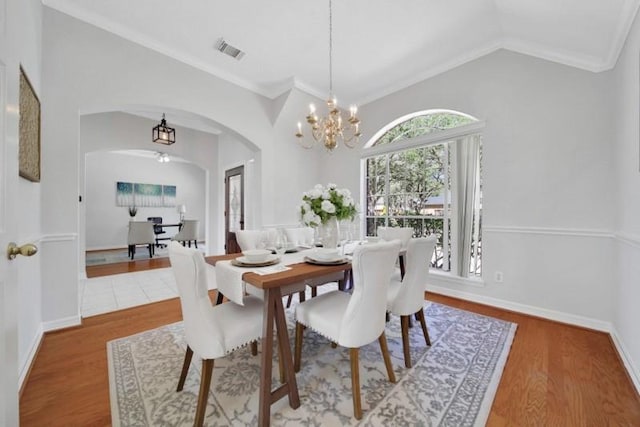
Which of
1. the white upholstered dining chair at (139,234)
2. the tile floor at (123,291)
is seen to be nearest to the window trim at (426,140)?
the tile floor at (123,291)

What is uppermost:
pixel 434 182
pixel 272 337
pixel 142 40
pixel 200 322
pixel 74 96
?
pixel 142 40

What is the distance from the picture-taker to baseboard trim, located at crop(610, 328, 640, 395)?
1.60 meters

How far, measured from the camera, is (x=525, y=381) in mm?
1659

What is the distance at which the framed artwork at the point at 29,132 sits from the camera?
168 cm

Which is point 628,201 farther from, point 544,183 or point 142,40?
point 142,40

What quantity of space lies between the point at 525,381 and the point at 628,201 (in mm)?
1570

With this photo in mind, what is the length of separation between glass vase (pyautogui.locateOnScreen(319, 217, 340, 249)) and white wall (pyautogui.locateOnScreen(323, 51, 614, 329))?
82.7 inches

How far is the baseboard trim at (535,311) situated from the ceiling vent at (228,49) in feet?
13.0

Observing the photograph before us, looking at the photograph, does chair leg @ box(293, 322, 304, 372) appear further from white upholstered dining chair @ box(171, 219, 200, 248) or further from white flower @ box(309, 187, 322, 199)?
white upholstered dining chair @ box(171, 219, 200, 248)

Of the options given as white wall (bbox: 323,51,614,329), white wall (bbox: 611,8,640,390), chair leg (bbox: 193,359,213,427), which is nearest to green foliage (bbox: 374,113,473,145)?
white wall (bbox: 323,51,614,329)

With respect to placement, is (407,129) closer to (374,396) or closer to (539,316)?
(539,316)

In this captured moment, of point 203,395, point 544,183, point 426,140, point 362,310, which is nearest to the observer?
point 203,395

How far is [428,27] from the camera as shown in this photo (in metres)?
2.59

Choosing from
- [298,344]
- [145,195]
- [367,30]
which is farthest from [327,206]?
[145,195]
